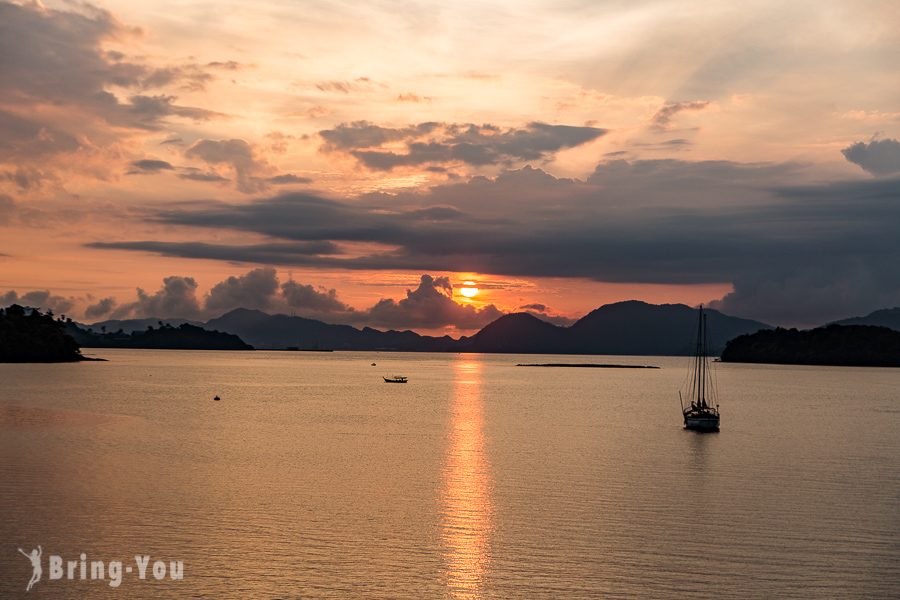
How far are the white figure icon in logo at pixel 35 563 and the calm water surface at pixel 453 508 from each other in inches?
13.7

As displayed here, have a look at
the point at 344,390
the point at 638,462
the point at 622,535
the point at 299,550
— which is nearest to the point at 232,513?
the point at 299,550

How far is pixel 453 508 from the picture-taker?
A: 2060 inches

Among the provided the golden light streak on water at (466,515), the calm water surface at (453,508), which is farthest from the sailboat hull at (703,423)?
the golden light streak on water at (466,515)

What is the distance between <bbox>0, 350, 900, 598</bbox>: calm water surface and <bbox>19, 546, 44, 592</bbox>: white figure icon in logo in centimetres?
35

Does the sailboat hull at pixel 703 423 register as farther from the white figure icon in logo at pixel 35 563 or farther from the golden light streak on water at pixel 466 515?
the white figure icon in logo at pixel 35 563

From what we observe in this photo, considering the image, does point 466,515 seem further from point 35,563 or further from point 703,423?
point 703,423

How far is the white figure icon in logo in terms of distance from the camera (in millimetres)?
34844

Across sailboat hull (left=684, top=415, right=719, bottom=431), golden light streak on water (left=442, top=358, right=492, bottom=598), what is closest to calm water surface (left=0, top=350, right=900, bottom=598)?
golden light streak on water (left=442, top=358, right=492, bottom=598)

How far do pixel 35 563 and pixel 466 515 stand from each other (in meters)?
23.4

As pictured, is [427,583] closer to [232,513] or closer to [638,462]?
[232,513]

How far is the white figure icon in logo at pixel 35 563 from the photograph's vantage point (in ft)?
114

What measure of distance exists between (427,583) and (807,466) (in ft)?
162

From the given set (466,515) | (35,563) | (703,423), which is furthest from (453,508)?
(703,423)

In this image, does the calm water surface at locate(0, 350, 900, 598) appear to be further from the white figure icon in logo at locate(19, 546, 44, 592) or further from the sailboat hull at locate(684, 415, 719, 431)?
the sailboat hull at locate(684, 415, 719, 431)
